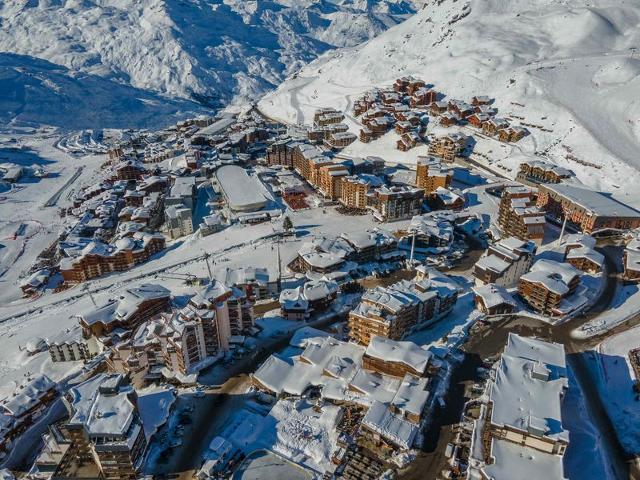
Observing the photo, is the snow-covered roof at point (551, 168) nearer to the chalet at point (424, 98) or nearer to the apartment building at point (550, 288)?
the apartment building at point (550, 288)

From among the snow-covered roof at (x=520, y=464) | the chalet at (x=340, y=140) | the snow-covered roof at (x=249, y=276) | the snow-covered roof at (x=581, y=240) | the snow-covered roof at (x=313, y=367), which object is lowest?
the snow-covered roof at (x=313, y=367)

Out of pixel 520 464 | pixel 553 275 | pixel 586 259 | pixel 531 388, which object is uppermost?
pixel 553 275

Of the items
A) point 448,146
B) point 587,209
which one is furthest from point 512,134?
point 587,209

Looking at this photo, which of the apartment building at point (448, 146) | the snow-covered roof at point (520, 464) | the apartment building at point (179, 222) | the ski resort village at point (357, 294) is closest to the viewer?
the snow-covered roof at point (520, 464)

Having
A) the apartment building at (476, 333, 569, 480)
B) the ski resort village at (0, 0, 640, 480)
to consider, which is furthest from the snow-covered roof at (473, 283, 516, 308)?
the apartment building at (476, 333, 569, 480)

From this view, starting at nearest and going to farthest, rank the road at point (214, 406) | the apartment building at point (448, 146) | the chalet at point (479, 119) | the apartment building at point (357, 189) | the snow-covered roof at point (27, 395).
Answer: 1. the road at point (214, 406)
2. the snow-covered roof at point (27, 395)
3. the apartment building at point (357, 189)
4. the apartment building at point (448, 146)
5. the chalet at point (479, 119)

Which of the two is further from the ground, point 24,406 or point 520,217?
point 520,217

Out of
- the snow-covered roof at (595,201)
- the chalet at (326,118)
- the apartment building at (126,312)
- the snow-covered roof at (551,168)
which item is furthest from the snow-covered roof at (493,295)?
the chalet at (326,118)

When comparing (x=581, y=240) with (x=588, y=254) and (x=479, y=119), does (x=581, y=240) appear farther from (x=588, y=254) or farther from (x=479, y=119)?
(x=479, y=119)
